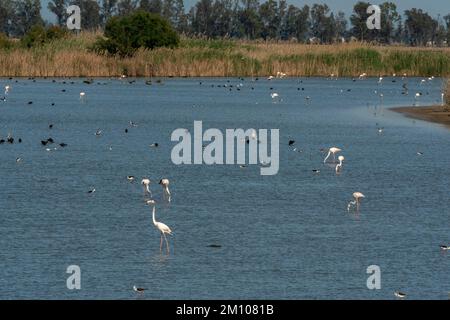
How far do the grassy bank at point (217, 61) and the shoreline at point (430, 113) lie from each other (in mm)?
28342

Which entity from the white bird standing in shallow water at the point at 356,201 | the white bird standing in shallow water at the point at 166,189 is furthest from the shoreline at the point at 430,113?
the white bird standing in shallow water at the point at 356,201

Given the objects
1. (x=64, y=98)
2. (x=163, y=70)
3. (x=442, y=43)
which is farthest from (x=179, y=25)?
(x=64, y=98)

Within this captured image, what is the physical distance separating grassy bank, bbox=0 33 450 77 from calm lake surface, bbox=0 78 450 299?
109 ft

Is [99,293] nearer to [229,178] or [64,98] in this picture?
[229,178]

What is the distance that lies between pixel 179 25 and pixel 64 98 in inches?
5020

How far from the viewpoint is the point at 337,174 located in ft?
88.0

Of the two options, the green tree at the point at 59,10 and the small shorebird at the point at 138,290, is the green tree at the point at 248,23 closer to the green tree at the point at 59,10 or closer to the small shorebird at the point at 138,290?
the green tree at the point at 59,10

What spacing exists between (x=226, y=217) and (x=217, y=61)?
5763cm

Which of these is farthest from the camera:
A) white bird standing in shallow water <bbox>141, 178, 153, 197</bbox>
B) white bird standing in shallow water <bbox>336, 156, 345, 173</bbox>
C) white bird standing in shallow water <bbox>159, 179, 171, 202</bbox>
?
white bird standing in shallow water <bbox>336, 156, 345, 173</bbox>

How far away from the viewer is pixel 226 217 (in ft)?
66.6

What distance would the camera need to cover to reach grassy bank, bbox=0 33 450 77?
74.9 m

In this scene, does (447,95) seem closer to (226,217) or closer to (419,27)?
(226,217)

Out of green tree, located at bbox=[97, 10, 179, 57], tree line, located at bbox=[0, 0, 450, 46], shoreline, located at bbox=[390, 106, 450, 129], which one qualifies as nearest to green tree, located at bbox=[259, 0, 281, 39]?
tree line, located at bbox=[0, 0, 450, 46]

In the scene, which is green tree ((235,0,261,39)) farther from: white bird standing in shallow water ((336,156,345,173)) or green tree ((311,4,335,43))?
white bird standing in shallow water ((336,156,345,173))
